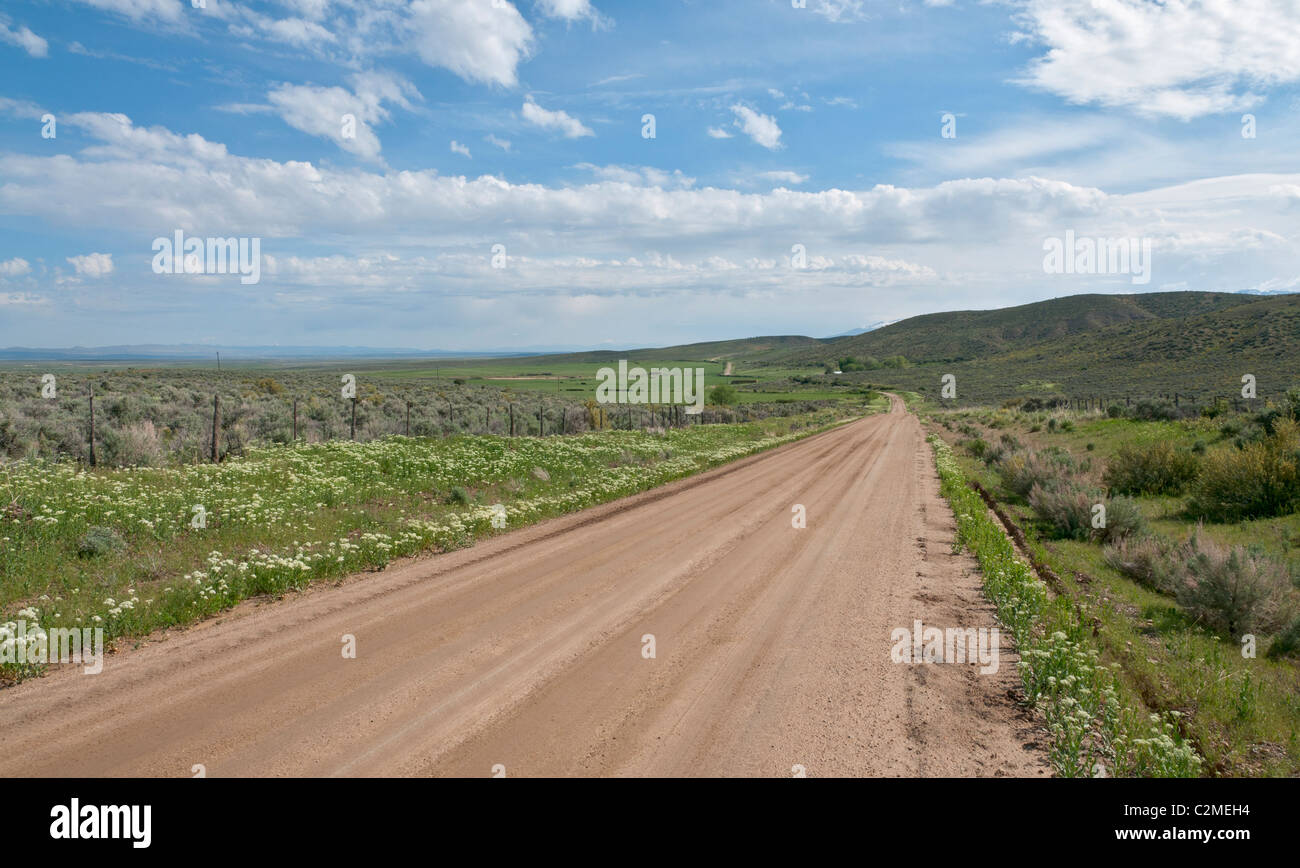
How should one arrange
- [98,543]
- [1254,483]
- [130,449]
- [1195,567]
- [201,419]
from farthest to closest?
1. [201,419]
2. [130,449]
3. [1254,483]
4. [98,543]
5. [1195,567]

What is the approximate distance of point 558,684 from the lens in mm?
6305

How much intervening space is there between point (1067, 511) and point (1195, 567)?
5.10 metres

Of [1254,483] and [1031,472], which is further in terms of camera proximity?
[1031,472]

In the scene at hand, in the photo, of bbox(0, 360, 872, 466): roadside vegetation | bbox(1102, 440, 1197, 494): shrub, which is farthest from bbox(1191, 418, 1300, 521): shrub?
bbox(0, 360, 872, 466): roadside vegetation

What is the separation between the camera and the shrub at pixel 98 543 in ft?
30.6

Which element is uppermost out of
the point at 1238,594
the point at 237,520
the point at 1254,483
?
the point at 1254,483

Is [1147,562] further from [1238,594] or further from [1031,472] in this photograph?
[1031,472]

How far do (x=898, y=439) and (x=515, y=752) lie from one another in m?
36.1

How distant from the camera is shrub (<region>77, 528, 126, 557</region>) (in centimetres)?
933

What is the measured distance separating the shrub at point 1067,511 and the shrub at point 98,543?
52.4 ft

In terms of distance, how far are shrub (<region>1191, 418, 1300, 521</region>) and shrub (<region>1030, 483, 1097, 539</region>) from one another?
7.90 feet

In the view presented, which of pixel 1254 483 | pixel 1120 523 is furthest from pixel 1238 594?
pixel 1254 483
